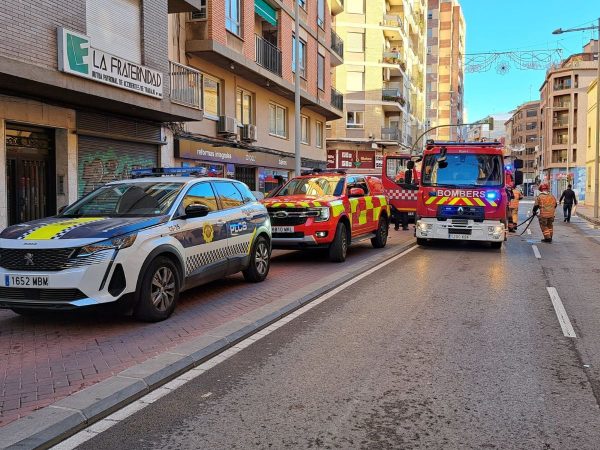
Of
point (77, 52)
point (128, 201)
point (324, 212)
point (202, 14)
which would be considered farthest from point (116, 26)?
point (128, 201)

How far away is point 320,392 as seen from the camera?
4.49m

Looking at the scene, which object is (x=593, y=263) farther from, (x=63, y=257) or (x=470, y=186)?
(x=63, y=257)

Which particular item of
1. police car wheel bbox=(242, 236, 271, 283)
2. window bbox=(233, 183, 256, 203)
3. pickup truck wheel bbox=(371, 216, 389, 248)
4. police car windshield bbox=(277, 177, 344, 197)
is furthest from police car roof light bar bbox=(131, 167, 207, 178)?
pickup truck wheel bbox=(371, 216, 389, 248)

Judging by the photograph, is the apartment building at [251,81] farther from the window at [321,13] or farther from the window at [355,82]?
the window at [355,82]

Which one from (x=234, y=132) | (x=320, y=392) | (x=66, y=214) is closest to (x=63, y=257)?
(x=66, y=214)

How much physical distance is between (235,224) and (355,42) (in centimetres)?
4281

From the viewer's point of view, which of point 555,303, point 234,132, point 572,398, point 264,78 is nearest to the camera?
point 572,398

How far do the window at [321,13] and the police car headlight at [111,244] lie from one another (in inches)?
977

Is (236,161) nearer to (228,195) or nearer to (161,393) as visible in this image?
(228,195)

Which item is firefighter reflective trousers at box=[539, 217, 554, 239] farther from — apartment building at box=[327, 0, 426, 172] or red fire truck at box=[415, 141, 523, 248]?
apartment building at box=[327, 0, 426, 172]

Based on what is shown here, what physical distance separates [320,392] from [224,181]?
4.95m

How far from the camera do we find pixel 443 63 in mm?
97500

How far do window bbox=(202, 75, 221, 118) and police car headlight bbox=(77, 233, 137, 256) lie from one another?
43.6 ft

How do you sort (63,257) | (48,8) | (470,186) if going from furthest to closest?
(470,186) → (48,8) → (63,257)
